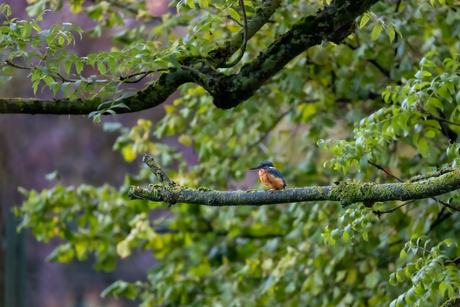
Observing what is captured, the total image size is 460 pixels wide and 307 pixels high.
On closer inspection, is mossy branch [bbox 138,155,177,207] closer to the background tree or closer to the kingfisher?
the background tree

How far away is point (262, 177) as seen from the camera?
2.70 meters

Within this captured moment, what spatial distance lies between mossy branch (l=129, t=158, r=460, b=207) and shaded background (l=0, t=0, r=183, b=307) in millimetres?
6267

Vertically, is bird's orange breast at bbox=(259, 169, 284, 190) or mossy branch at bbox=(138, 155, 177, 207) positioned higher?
mossy branch at bbox=(138, 155, 177, 207)

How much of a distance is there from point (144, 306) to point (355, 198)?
10.8 ft

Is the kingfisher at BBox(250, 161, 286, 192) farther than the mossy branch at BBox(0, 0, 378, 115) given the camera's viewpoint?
Yes

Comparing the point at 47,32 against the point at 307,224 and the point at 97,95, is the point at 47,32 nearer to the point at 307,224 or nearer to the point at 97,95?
the point at 97,95

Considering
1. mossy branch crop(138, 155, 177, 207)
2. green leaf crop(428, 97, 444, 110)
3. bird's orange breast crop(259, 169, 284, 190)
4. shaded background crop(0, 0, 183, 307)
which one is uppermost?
green leaf crop(428, 97, 444, 110)

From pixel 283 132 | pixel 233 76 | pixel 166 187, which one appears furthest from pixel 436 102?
pixel 283 132

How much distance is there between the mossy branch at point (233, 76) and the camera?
2.06 meters

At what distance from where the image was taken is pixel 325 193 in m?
1.90

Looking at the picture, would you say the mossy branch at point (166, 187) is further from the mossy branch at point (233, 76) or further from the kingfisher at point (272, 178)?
the kingfisher at point (272, 178)

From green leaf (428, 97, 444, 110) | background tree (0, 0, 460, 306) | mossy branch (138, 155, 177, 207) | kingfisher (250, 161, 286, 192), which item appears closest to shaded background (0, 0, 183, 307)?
background tree (0, 0, 460, 306)

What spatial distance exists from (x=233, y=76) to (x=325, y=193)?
25.8 inches

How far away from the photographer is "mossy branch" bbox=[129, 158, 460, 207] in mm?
1737
